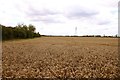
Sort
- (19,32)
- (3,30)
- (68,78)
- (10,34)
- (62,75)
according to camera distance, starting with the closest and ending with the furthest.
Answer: (68,78)
(62,75)
(3,30)
(10,34)
(19,32)

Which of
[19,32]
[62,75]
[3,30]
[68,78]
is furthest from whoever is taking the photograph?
[19,32]

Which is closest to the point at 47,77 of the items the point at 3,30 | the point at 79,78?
the point at 79,78

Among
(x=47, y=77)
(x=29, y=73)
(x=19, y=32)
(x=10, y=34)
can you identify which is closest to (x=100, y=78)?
(x=47, y=77)

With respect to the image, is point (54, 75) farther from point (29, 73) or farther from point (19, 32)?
point (19, 32)

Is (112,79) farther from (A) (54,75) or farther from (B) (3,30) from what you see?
(B) (3,30)

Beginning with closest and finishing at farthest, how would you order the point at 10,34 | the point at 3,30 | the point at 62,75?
the point at 62,75
the point at 3,30
the point at 10,34

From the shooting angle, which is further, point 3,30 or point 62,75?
point 3,30

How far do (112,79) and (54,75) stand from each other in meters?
3.16

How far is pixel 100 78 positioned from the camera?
13.2 meters

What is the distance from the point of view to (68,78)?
12867 mm

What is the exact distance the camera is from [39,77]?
13.1 m

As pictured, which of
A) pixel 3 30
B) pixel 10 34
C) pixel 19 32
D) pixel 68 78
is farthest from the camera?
pixel 19 32

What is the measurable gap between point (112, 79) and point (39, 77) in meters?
3.81

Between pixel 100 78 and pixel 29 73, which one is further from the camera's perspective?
pixel 29 73
